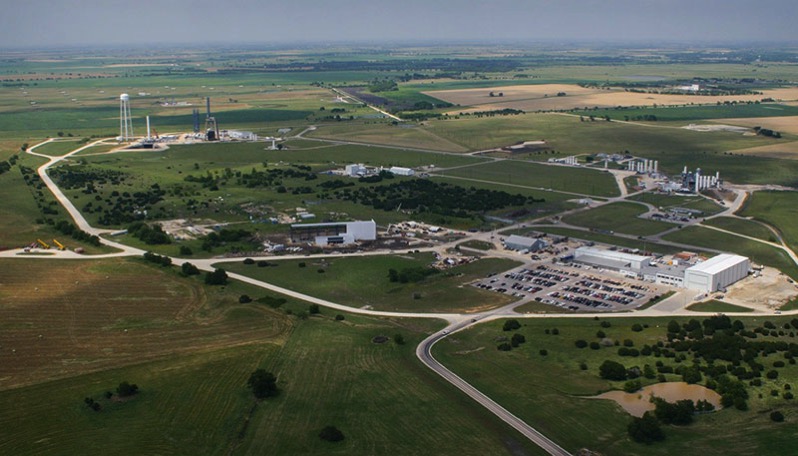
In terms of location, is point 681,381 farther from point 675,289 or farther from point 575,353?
point 675,289

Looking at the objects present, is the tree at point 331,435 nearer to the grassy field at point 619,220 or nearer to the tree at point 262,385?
the tree at point 262,385

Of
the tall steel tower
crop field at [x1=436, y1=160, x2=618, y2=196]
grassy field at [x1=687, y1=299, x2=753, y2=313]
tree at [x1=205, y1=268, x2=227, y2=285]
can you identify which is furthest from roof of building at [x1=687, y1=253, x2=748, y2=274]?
the tall steel tower

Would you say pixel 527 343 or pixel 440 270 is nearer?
pixel 527 343

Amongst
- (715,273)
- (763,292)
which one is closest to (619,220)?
(715,273)

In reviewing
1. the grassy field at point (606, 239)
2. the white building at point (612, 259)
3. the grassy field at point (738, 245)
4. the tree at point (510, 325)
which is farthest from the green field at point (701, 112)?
the tree at point (510, 325)

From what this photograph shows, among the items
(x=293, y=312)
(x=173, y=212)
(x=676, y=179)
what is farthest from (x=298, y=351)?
(x=676, y=179)
